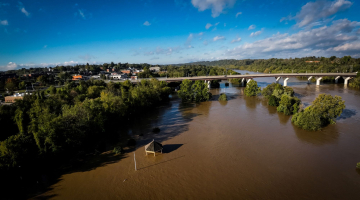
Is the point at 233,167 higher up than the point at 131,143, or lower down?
lower down

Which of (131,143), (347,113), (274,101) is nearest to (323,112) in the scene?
(347,113)

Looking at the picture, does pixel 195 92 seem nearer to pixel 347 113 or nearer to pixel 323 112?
pixel 323 112

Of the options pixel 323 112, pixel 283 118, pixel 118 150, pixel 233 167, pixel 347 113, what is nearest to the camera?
pixel 233 167

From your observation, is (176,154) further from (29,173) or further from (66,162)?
(29,173)

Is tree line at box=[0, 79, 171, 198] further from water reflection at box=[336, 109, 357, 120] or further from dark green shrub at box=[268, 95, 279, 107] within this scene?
water reflection at box=[336, 109, 357, 120]

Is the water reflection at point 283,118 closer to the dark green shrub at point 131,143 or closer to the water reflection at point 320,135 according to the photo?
the water reflection at point 320,135

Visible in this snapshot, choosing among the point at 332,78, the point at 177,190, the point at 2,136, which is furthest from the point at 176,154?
the point at 332,78

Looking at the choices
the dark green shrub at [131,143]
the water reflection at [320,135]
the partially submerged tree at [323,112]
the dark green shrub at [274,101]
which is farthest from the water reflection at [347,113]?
the dark green shrub at [131,143]

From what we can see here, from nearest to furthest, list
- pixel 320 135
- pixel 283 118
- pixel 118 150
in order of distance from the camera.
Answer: pixel 118 150 → pixel 320 135 → pixel 283 118

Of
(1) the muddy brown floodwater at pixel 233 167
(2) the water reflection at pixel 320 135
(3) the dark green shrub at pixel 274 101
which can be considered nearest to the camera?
(1) the muddy brown floodwater at pixel 233 167
